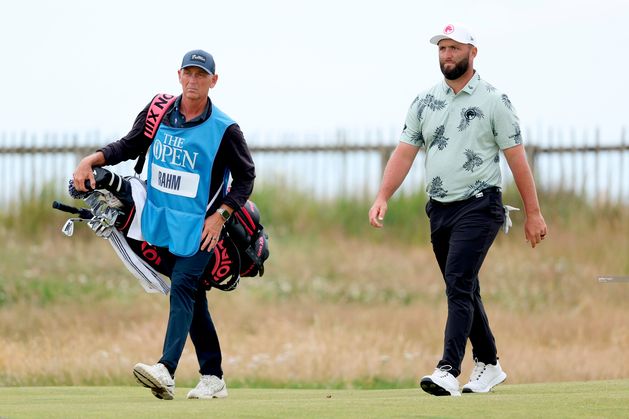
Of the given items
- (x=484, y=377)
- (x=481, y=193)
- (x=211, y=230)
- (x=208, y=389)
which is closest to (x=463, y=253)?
(x=481, y=193)

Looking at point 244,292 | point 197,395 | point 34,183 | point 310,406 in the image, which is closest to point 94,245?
point 34,183

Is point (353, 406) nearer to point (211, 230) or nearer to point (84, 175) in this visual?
point (211, 230)

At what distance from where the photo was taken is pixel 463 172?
7.41 m

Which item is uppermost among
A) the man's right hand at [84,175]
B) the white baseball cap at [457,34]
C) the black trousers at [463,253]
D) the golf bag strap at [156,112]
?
the white baseball cap at [457,34]

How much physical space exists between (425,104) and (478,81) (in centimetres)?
33

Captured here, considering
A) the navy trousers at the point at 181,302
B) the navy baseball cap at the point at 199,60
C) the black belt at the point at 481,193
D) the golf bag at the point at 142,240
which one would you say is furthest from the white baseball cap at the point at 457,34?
the navy trousers at the point at 181,302

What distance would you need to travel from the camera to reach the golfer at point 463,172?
740 cm

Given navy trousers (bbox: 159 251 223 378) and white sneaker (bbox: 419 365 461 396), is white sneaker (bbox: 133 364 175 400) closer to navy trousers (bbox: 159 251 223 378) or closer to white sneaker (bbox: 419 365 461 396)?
navy trousers (bbox: 159 251 223 378)

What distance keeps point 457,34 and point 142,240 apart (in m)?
2.12

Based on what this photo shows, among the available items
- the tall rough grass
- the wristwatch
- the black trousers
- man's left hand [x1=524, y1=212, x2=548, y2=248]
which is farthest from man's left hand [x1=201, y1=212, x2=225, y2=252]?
the tall rough grass

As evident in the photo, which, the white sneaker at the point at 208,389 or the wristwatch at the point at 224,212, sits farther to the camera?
the white sneaker at the point at 208,389

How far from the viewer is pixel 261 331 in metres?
14.3

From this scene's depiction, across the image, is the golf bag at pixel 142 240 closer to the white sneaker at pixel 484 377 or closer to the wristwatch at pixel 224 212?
the wristwatch at pixel 224 212

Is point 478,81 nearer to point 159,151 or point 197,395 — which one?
point 159,151
